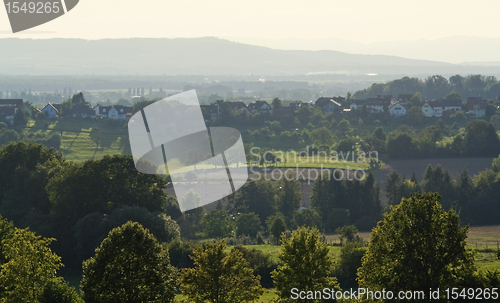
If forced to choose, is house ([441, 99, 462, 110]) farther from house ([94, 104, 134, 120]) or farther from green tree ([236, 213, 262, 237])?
green tree ([236, 213, 262, 237])

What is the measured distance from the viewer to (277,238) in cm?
3262

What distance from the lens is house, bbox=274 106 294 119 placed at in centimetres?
9022

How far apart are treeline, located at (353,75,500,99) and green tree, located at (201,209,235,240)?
104 m

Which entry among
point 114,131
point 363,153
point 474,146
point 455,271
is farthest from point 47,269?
point 114,131

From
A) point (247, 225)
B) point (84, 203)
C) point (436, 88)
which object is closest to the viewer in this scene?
point (84, 203)

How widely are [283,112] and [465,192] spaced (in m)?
51.6

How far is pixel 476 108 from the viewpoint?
3467 inches

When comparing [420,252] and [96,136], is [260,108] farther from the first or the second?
[420,252]

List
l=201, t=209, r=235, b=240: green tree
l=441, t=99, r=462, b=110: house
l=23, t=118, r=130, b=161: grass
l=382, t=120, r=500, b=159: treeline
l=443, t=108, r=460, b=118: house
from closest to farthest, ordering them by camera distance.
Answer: l=201, t=209, r=235, b=240: green tree < l=382, t=120, r=500, b=159: treeline < l=23, t=118, r=130, b=161: grass < l=443, t=108, r=460, b=118: house < l=441, t=99, r=462, b=110: house

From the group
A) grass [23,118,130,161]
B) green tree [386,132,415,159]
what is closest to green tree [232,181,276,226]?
green tree [386,132,415,159]

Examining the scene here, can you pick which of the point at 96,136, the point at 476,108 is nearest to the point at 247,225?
the point at 96,136

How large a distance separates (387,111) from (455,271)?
253 ft

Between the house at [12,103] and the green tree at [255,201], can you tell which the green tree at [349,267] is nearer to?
the green tree at [255,201]

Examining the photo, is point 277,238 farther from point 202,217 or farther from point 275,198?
point 275,198
